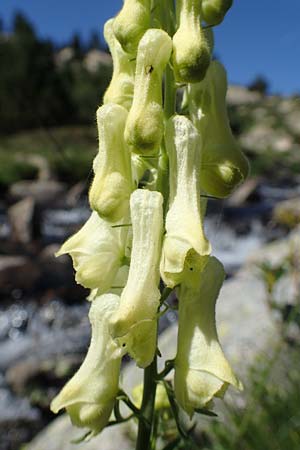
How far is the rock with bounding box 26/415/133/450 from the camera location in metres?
3.22

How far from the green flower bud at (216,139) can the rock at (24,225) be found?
10.7 m

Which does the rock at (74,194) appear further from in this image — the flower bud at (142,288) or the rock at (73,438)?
the flower bud at (142,288)

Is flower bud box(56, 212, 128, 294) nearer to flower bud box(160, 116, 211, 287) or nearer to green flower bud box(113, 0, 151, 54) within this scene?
flower bud box(160, 116, 211, 287)

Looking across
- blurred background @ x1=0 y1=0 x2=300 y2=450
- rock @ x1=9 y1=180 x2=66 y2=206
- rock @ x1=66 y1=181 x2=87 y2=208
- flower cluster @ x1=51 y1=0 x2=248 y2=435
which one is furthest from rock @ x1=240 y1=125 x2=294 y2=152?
flower cluster @ x1=51 y1=0 x2=248 y2=435

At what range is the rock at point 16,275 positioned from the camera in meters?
8.99

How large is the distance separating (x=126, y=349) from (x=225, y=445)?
160 centimetres

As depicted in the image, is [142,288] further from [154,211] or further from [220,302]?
[220,302]

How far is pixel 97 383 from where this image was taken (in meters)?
1.44

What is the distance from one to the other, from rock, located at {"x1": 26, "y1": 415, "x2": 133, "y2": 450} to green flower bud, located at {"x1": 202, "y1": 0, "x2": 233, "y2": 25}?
99.1 inches

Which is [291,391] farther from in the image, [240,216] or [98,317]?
[240,216]

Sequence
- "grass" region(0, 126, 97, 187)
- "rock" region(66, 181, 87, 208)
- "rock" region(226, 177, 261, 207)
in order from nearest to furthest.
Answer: "rock" region(66, 181, 87, 208)
"rock" region(226, 177, 261, 207)
"grass" region(0, 126, 97, 187)

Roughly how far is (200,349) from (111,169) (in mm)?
545

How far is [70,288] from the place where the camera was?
29.2 feet

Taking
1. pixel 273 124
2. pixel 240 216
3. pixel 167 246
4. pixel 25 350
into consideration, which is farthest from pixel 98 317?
pixel 273 124
